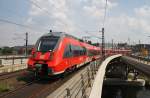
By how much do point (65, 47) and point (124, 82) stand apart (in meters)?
47.6

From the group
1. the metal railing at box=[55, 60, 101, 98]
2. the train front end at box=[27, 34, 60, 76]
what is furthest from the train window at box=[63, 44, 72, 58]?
the metal railing at box=[55, 60, 101, 98]

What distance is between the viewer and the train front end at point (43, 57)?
19609 mm

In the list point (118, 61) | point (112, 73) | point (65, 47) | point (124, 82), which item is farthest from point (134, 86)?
point (65, 47)

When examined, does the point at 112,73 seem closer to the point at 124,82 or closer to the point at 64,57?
the point at 124,82

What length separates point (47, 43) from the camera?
68.8 ft

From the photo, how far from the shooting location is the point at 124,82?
67188 millimetres

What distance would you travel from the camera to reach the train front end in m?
19.6

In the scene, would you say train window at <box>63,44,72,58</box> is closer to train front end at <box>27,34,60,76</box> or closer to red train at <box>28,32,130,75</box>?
red train at <box>28,32,130,75</box>

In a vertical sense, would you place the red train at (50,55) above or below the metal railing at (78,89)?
above

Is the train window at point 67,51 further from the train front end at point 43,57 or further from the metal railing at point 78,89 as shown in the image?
the metal railing at point 78,89

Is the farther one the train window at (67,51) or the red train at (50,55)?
the train window at (67,51)

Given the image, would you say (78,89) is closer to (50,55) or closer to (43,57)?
(50,55)

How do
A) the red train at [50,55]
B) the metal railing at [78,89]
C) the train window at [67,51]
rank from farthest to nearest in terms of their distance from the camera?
the train window at [67,51] < the red train at [50,55] < the metal railing at [78,89]

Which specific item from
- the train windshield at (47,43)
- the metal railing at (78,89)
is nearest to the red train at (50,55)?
the train windshield at (47,43)
